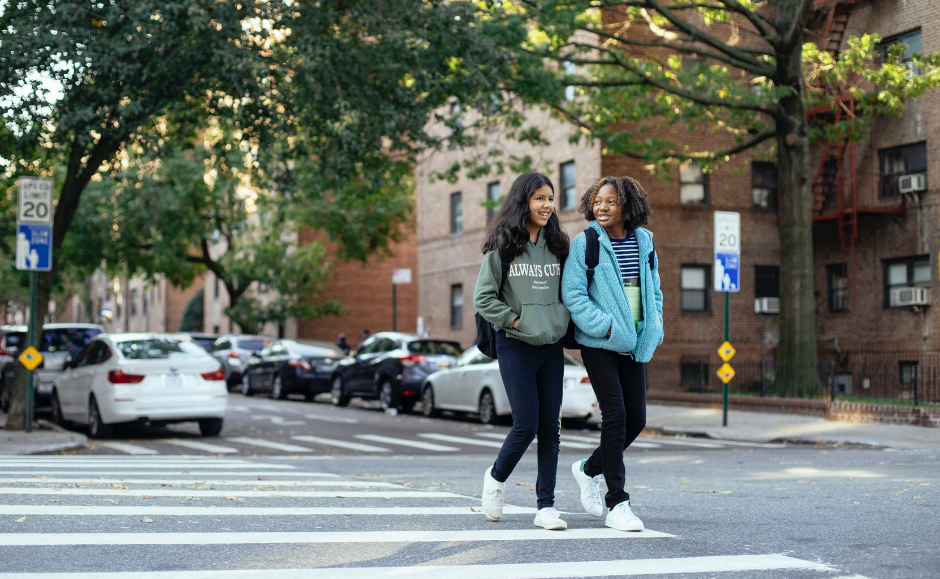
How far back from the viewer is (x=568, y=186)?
31.3 metres

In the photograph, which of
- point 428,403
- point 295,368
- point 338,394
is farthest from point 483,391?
point 295,368

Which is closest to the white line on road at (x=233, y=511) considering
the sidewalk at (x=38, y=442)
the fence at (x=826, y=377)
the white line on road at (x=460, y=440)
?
the sidewalk at (x=38, y=442)

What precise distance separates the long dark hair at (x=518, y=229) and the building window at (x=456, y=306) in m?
30.5

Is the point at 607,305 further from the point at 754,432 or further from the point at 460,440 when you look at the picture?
the point at 754,432

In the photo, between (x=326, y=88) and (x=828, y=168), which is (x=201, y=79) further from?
(x=828, y=168)

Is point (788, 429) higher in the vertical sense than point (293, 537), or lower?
lower

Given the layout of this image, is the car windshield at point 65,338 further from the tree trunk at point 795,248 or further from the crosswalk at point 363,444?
the tree trunk at point 795,248

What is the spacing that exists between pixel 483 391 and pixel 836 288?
1309 centimetres

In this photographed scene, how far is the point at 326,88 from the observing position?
15969 mm

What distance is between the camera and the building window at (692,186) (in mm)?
30234

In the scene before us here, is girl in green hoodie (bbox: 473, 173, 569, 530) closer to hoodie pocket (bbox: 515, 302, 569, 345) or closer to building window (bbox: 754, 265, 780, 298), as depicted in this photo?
hoodie pocket (bbox: 515, 302, 569, 345)

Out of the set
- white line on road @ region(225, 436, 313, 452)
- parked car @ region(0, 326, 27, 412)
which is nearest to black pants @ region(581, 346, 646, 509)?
white line on road @ region(225, 436, 313, 452)

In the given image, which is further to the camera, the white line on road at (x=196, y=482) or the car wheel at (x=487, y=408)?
the car wheel at (x=487, y=408)

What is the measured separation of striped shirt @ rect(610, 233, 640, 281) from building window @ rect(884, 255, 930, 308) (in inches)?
875
